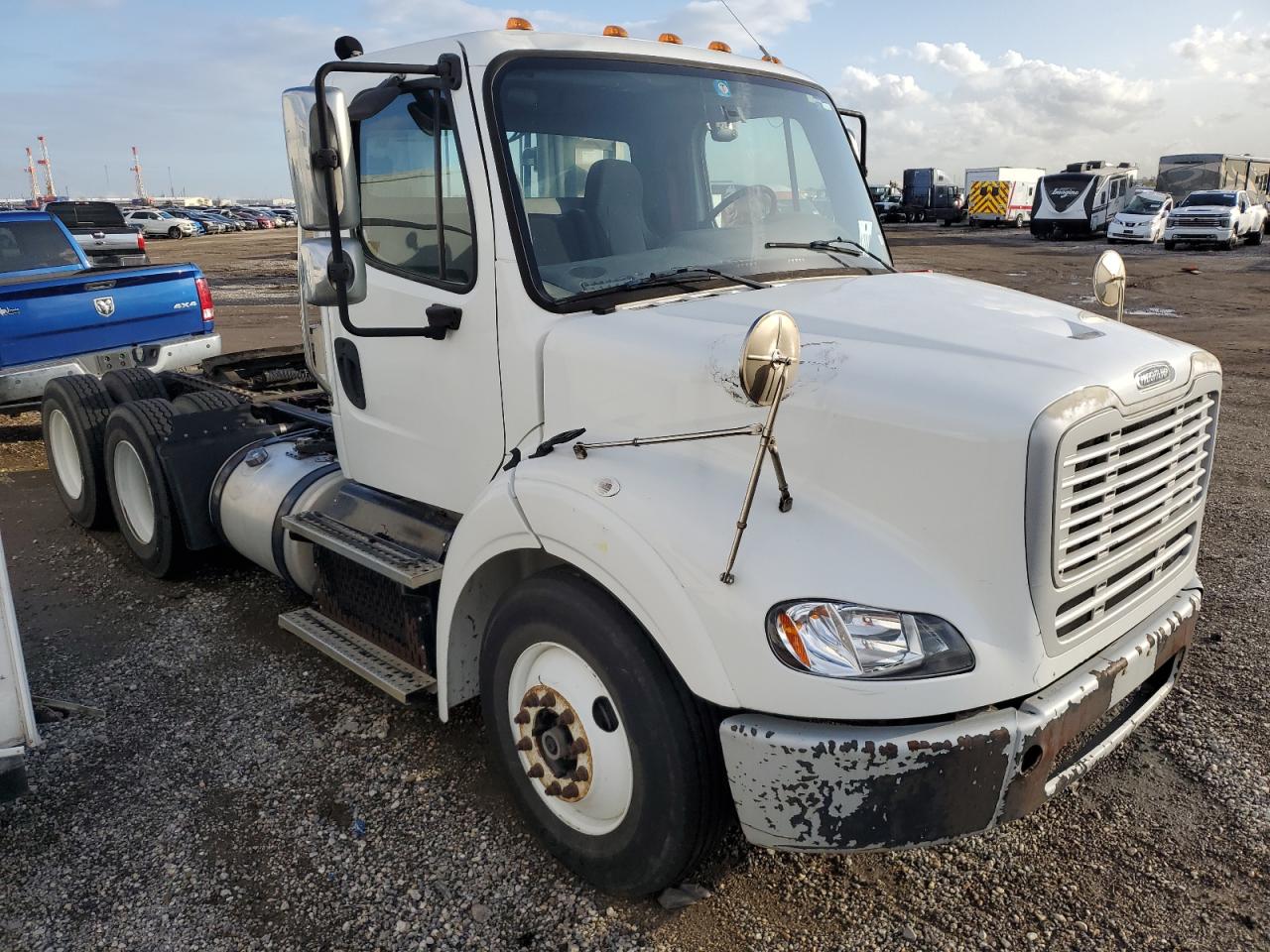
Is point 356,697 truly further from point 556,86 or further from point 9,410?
point 9,410

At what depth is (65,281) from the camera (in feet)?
25.2

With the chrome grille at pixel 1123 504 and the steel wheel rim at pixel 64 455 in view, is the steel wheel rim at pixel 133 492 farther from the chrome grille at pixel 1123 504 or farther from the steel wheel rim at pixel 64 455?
the chrome grille at pixel 1123 504

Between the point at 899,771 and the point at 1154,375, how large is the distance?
4.00ft

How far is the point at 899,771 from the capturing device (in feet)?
7.03

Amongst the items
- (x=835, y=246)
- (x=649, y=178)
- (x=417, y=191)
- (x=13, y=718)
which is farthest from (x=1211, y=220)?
(x=13, y=718)

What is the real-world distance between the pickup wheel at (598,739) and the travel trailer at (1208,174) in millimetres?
42343

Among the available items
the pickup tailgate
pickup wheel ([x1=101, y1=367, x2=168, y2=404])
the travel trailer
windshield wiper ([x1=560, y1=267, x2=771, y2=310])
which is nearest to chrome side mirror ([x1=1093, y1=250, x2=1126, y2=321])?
windshield wiper ([x1=560, y1=267, x2=771, y2=310])

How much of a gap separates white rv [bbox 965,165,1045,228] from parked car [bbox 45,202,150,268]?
36623 mm

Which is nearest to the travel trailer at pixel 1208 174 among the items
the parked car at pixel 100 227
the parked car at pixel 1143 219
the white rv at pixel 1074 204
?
the white rv at pixel 1074 204

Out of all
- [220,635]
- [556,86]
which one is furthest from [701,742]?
[220,635]

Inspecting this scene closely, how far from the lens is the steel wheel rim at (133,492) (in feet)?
17.7

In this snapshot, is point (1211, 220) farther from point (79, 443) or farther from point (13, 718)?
point (13, 718)

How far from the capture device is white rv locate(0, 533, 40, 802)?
2.79m

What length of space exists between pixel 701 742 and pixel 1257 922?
5.54ft
